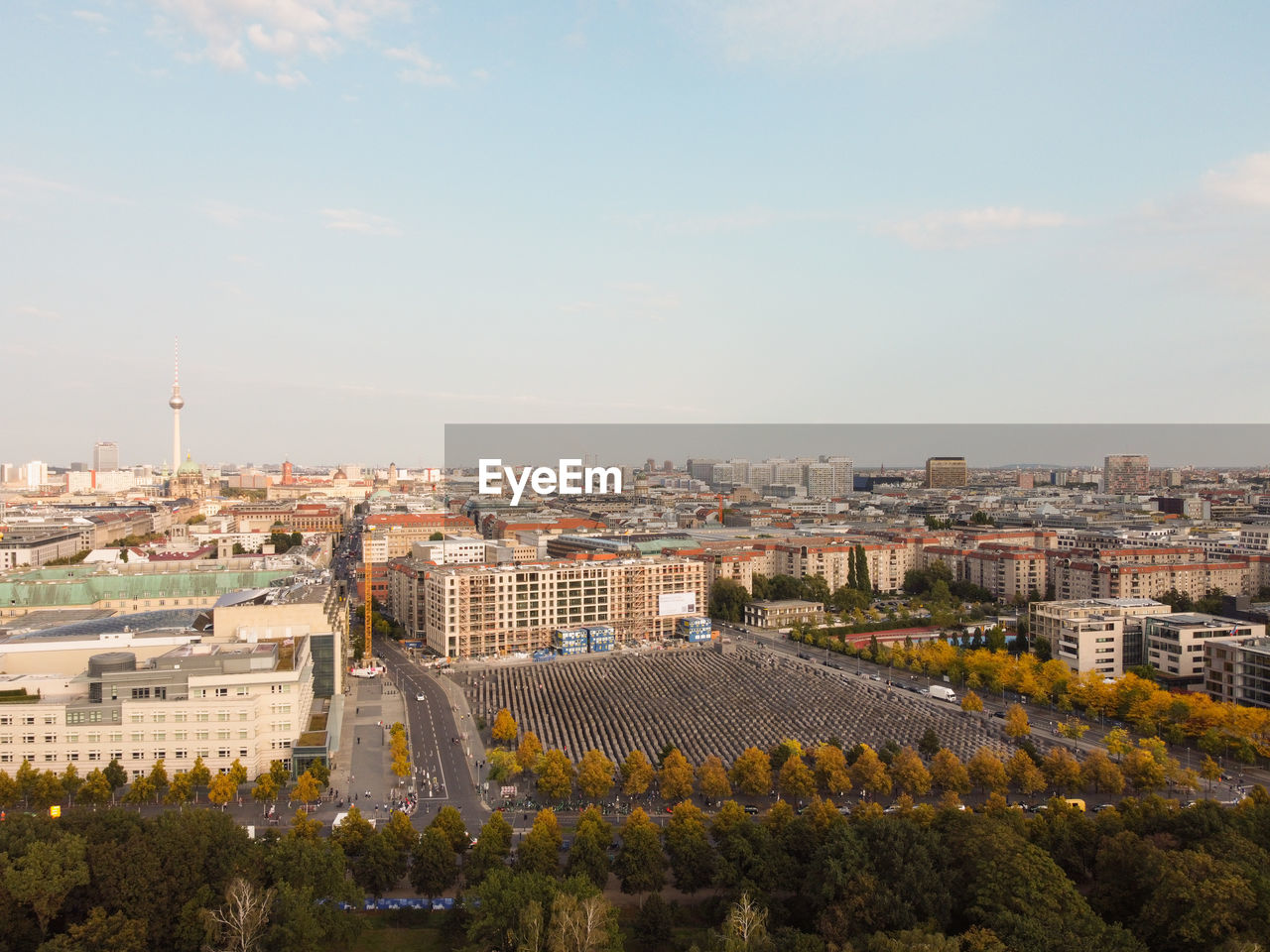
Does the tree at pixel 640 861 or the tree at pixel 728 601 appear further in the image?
the tree at pixel 728 601

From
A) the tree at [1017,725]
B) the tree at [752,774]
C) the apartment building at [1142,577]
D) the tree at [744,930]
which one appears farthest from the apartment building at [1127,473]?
the tree at [744,930]

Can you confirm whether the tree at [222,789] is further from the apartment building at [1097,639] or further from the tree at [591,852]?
the apartment building at [1097,639]

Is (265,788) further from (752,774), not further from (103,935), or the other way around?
(752,774)

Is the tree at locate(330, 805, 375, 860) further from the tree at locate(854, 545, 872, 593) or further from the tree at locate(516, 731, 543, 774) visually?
the tree at locate(854, 545, 872, 593)

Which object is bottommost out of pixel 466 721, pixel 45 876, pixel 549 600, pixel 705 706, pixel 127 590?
pixel 466 721

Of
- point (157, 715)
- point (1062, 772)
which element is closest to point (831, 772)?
point (1062, 772)

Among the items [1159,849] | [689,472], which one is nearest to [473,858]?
[1159,849]
